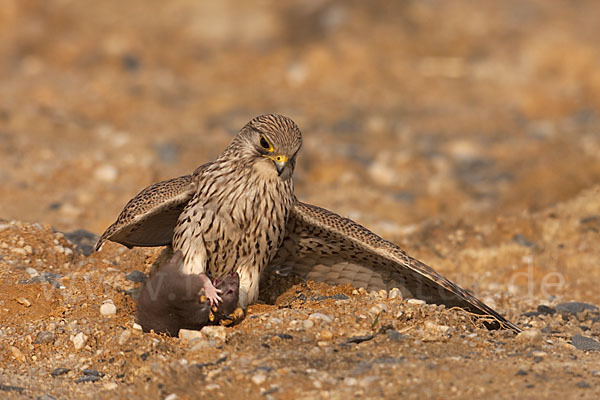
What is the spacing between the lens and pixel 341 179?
12.6 m

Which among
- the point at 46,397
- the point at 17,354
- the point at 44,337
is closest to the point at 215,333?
the point at 46,397

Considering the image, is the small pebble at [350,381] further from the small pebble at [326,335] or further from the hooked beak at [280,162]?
the hooked beak at [280,162]

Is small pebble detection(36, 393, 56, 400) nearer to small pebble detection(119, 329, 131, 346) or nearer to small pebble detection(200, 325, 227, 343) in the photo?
small pebble detection(119, 329, 131, 346)

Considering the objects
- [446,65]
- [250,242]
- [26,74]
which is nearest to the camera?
[250,242]

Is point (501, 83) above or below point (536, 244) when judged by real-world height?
above

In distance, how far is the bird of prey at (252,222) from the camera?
6.14 m

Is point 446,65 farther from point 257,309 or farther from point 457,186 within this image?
point 257,309

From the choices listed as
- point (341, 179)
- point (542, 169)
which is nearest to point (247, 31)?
point (341, 179)

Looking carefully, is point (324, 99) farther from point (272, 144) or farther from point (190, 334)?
point (190, 334)

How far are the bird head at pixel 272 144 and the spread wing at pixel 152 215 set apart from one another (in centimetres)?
53

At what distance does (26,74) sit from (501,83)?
9.52m

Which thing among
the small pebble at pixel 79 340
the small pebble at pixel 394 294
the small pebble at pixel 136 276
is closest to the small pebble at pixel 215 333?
the small pebble at pixel 79 340

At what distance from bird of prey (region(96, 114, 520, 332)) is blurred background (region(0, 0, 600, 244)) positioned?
3571 mm

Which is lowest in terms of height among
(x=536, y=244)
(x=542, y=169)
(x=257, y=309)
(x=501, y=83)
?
(x=257, y=309)
